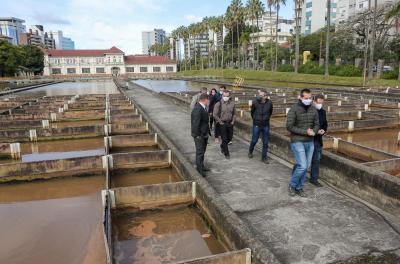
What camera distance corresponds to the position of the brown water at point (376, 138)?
408 inches

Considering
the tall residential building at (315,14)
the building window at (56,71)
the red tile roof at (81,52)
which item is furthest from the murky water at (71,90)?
the tall residential building at (315,14)

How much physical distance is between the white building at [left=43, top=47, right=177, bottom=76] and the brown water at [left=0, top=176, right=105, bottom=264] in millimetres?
90545

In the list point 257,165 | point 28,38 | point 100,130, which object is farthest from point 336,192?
point 28,38

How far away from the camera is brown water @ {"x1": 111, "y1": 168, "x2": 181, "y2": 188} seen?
7.62 meters

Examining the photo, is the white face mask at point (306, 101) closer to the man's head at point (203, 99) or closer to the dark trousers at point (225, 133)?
the man's head at point (203, 99)

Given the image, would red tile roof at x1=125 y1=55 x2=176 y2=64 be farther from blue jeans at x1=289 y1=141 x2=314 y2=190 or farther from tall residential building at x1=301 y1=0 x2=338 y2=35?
blue jeans at x1=289 y1=141 x2=314 y2=190

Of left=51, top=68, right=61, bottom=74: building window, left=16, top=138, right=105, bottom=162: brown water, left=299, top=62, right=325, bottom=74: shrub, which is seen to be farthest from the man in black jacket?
left=51, top=68, right=61, bottom=74: building window

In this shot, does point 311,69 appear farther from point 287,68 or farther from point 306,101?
point 306,101

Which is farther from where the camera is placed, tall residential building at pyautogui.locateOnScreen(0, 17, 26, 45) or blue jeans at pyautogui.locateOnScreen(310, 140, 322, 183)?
tall residential building at pyautogui.locateOnScreen(0, 17, 26, 45)

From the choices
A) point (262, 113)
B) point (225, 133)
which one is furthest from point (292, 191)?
point (225, 133)

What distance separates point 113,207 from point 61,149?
6298 mm

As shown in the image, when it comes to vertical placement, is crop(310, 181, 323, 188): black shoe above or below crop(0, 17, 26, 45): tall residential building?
below

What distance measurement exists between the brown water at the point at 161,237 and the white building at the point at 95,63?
304 feet

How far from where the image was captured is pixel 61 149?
438 inches
